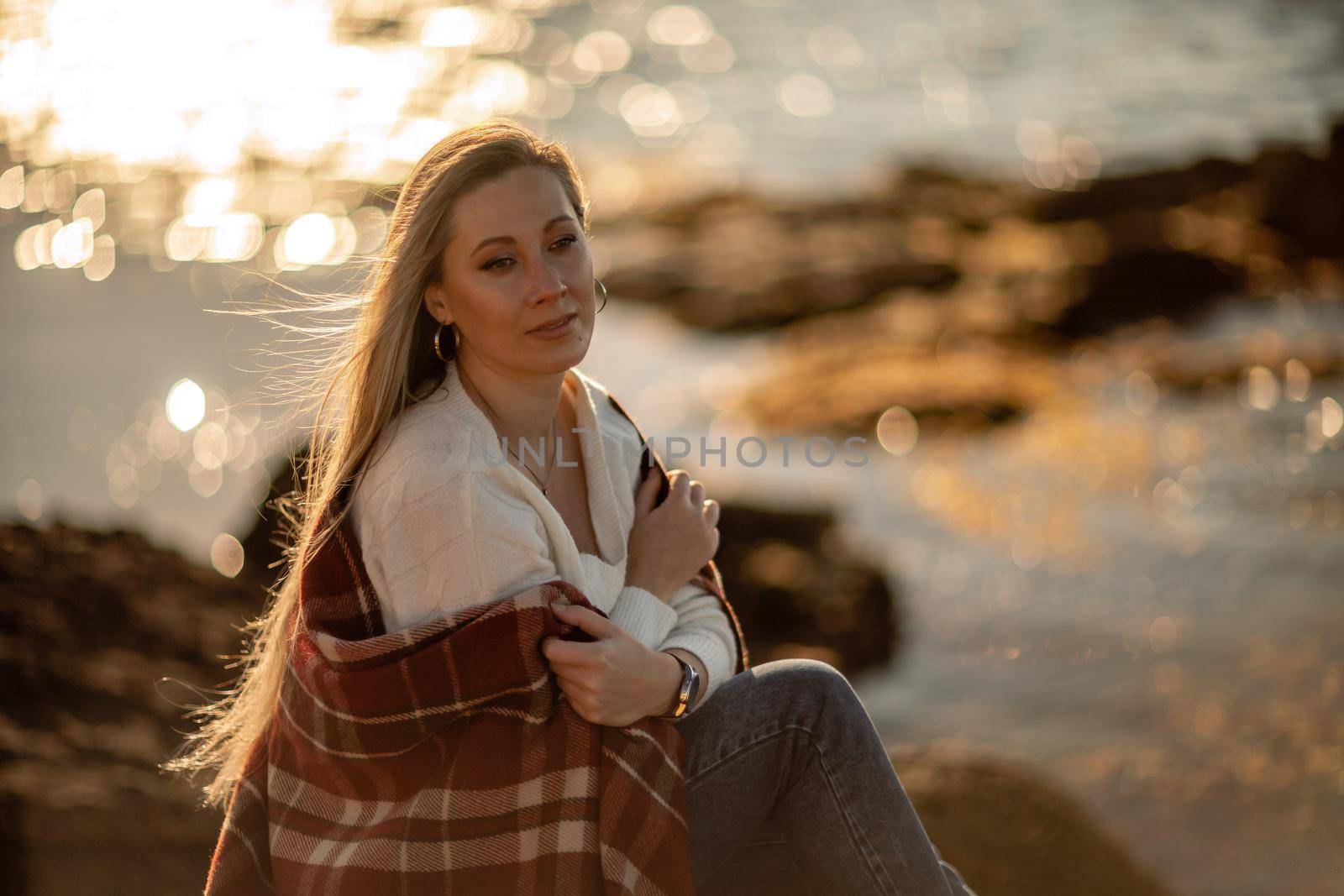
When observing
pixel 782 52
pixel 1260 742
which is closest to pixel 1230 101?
pixel 782 52

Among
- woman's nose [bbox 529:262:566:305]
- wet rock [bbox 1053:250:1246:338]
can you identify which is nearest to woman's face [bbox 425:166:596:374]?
woman's nose [bbox 529:262:566:305]

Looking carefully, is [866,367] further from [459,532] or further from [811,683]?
[459,532]

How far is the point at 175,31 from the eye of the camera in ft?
42.4

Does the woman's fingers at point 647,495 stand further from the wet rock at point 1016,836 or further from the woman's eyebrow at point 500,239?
the wet rock at point 1016,836

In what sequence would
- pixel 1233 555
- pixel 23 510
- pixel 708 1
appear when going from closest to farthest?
pixel 23 510 → pixel 1233 555 → pixel 708 1

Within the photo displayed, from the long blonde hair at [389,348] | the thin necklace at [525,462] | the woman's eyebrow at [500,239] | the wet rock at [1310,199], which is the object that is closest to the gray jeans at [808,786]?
the thin necklace at [525,462]

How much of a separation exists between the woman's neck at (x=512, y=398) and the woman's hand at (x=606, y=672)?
0.45 m

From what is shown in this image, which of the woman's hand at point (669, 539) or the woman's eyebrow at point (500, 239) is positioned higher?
the woman's eyebrow at point (500, 239)

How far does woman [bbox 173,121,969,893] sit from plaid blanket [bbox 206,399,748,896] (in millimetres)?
51

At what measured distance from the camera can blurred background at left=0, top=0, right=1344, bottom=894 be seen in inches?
159

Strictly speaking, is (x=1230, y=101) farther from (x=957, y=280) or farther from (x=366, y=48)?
(x=366, y=48)

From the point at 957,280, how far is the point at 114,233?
6.62 meters

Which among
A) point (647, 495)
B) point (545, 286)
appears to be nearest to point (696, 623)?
point (647, 495)

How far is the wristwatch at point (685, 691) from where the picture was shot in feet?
7.53
